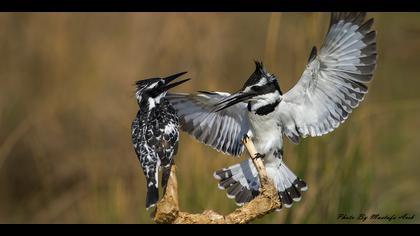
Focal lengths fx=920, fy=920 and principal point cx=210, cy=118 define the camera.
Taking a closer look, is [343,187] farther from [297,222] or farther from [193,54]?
[193,54]

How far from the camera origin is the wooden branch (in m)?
3.59

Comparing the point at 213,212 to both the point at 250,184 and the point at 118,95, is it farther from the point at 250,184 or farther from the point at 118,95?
the point at 118,95

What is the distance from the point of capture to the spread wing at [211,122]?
172 inches

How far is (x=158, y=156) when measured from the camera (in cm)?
410

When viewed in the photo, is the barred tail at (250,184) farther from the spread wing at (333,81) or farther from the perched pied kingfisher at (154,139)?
the perched pied kingfisher at (154,139)

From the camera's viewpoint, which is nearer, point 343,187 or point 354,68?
point 354,68

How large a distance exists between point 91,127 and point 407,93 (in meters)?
3.10

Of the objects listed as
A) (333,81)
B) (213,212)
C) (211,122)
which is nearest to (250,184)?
(211,122)

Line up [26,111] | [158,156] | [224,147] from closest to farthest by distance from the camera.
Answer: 1. [158,156]
2. [224,147]
3. [26,111]

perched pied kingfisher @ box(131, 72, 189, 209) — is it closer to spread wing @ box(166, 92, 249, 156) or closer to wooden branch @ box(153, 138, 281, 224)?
spread wing @ box(166, 92, 249, 156)

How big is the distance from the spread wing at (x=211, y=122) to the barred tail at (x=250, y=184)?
259mm

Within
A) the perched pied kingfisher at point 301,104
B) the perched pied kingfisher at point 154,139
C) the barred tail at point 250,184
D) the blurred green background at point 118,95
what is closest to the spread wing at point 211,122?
the perched pied kingfisher at point 301,104

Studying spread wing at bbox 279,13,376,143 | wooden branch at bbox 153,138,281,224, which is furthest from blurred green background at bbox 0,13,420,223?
wooden branch at bbox 153,138,281,224

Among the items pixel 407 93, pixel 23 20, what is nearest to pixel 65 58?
pixel 23 20
